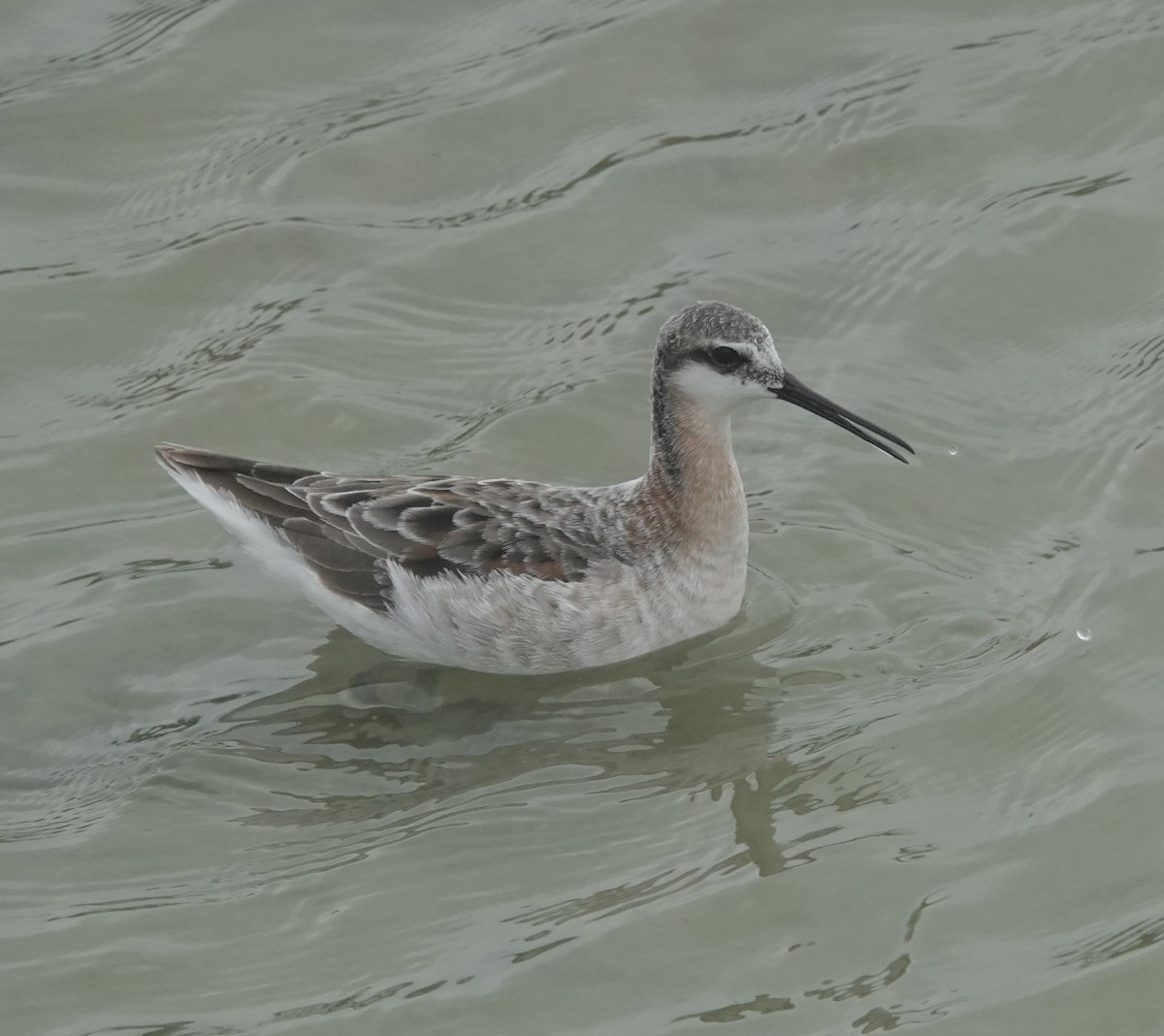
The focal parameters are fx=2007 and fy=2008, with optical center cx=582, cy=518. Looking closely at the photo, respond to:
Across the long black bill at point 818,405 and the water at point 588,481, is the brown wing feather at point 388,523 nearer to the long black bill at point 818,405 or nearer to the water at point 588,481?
the water at point 588,481

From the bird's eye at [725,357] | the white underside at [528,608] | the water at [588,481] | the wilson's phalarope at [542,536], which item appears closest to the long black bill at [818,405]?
the wilson's phalarope at [542,536]

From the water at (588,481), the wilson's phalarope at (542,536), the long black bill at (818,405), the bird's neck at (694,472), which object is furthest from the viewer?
the bird's neck at (694,472)

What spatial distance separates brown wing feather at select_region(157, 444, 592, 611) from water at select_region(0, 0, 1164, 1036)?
0.53 meters

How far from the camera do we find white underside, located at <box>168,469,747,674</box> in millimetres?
8875

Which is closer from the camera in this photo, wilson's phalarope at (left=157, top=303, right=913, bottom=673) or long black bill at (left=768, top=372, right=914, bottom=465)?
long black bill at (left=768, top=372, right=914, bottom=465)

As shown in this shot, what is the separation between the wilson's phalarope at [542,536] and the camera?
8875 millimetres

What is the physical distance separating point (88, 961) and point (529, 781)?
1901 millimetres

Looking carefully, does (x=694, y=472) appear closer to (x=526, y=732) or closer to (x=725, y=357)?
(x=725, y=357)

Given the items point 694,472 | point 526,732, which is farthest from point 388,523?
point 694,472

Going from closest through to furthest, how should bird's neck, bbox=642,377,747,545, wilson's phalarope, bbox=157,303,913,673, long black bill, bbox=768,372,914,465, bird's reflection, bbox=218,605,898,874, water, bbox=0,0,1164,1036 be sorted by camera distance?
water, bbox=0,0,1164,1036, bird's reflection, bbox=218,605,898,874, long black bill, bbox=768,372,914,465, wilson's phalarope, bbox=157,303,913,673, bird's neck, bbox=642,377,747,545

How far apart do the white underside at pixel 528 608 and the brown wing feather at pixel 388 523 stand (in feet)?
0.17

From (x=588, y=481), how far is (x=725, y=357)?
1.52 meters

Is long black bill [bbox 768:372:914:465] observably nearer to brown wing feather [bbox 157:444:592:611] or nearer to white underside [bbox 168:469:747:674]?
white underside [bbox 168:469:747:674]

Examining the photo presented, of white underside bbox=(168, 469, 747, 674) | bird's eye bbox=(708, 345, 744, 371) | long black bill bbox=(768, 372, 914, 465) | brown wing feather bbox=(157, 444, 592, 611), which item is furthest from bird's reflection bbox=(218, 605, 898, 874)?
bird's eye bbox=(708, 345, 744, 371)
